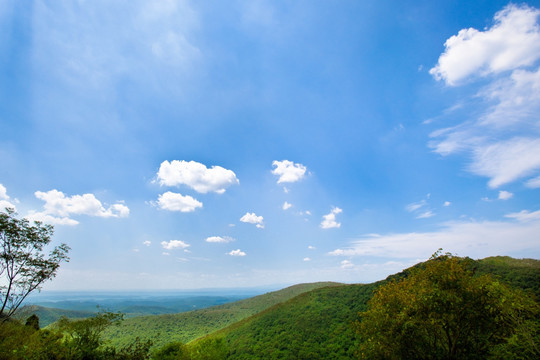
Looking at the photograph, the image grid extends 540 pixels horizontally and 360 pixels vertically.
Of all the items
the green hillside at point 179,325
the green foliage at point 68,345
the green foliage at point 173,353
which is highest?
the green foliage at point 68,345

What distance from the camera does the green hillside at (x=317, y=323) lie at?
45000mm

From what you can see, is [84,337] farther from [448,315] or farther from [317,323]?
[317,323]

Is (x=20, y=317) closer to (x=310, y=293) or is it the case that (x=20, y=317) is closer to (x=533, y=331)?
(x=533, y=331)

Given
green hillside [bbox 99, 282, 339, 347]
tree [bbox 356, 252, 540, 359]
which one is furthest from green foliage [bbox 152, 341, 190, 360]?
green hillside [bbox 99, 282, 339, 347]

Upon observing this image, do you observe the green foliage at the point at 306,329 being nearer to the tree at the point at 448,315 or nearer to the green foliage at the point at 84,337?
the tree at the point at 448,315

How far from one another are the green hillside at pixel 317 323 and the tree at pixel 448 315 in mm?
23924

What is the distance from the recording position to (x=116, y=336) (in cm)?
11306

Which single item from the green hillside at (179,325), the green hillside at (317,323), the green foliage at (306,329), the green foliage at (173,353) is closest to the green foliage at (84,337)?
the green foliage at (173,353)

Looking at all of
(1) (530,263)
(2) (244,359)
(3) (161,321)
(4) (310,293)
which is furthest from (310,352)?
(3) (161,321)

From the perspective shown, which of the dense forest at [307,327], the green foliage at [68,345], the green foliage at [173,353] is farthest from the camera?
the green foliage at [173,353]

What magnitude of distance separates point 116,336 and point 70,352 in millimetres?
121766

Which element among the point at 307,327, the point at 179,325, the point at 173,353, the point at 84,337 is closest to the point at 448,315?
the point at 84,337

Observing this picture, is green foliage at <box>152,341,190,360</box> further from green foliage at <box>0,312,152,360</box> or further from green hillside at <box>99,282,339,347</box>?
green hillside at <box>99,282,339,347</box>

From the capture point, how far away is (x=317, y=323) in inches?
2357
